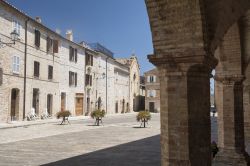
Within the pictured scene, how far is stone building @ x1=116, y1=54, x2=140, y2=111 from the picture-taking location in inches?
2418

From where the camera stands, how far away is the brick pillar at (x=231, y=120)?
895 cm

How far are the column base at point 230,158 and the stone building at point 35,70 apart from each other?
19.9m

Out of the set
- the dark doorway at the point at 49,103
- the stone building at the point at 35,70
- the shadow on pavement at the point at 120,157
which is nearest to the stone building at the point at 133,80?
the stone building at the point at 35,70

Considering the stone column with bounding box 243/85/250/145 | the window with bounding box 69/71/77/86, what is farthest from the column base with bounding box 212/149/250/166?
the window with bounding box 69/71/77/86

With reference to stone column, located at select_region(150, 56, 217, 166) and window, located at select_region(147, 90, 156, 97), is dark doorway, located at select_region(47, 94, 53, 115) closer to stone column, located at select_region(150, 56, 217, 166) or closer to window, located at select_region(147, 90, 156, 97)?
stone column, located at select_region(150, 56, 217, 166)

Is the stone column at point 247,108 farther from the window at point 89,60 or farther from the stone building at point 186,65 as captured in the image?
the window at point 89,60

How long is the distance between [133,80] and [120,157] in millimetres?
53026

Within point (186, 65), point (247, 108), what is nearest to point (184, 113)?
point (186, 65)

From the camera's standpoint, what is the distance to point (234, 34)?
900 centimetres

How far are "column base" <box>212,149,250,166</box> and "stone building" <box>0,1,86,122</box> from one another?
19.9 m

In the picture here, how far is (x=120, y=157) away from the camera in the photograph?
34.0ft

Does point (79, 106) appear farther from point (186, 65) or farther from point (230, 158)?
point (186, 65)

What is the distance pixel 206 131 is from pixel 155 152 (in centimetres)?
615

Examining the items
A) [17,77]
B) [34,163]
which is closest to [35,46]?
[17,77]
